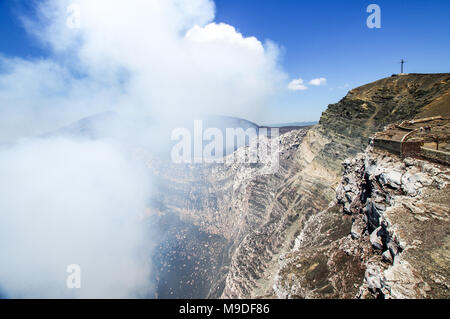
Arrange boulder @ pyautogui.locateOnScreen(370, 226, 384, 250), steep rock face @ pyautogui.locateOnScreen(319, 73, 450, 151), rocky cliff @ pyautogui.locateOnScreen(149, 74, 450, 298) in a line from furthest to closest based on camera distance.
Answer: steep rock face @ pyautogui.locateOnScreen(319, 73, 450, 151) → boulder @ pyautogui.locateOnScreen(370, 226, 384, 250) → rocky cliff @ pyautogui.locateOnScreen(149, 74, 450, 298)

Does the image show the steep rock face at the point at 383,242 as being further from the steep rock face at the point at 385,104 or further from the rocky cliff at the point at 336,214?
the steep rock face at the point at 385,104

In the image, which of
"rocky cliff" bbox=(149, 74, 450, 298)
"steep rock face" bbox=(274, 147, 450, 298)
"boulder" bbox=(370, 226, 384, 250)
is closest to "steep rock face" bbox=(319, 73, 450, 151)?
"rocky cliff" bbox=(149, 74, 450, 298)

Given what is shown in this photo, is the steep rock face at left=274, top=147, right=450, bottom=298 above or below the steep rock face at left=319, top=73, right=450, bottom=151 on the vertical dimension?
below

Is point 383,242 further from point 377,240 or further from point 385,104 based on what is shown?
point 385,104

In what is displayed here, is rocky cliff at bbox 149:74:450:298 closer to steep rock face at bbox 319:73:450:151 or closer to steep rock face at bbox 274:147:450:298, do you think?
steep rock face at bbox 274:147:450:298

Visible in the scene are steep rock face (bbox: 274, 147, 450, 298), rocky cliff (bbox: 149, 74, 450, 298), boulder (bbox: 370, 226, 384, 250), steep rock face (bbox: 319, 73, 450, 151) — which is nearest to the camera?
steep rock face (bbox: 274, 147, 450, 298)

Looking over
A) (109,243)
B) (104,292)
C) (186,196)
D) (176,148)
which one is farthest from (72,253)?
(176,148)

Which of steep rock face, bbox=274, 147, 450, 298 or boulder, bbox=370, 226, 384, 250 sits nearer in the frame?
steep rock face, bbox=274, 147, 450, 298
